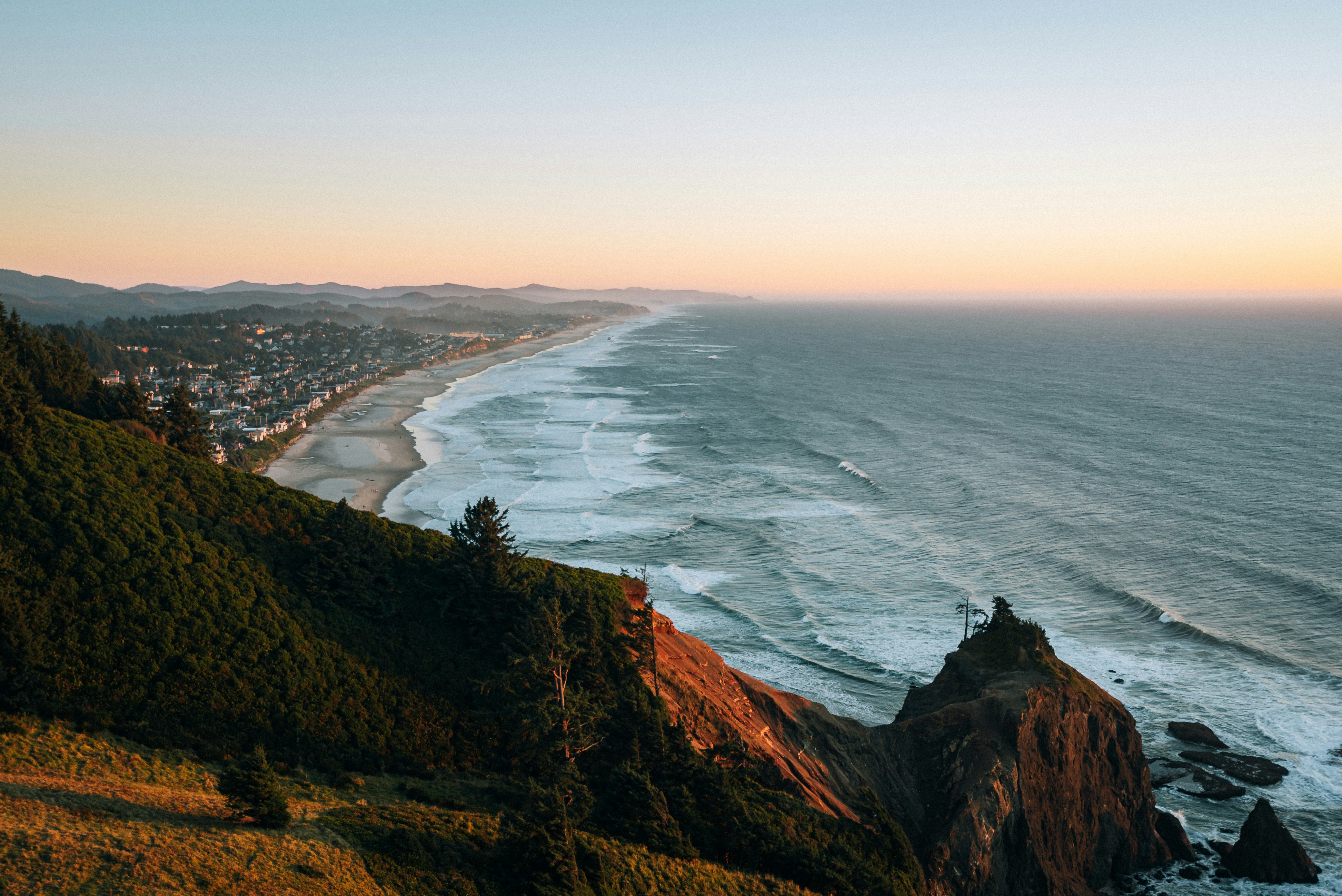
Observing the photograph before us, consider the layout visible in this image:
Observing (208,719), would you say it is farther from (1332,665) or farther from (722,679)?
(1332,665)

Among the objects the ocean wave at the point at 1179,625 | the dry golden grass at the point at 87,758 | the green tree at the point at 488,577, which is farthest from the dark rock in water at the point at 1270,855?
the dry golden grass at the point at 87,758

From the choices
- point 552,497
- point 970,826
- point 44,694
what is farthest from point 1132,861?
point 552,497

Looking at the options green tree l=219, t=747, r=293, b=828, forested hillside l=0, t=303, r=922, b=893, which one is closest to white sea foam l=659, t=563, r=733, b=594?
forested hillside l=0, t=303, r=922, b=893

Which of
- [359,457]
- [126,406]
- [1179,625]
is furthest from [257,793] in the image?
[359,457]

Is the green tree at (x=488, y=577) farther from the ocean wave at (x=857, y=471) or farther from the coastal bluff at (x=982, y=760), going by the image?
the ocean wave at (x=857, y=471)

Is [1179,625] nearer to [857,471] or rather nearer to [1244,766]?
[1244,766]

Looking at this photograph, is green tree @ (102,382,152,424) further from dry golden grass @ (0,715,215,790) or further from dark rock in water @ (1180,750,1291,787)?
dark rock in water @ (1180,750,1291,787)
